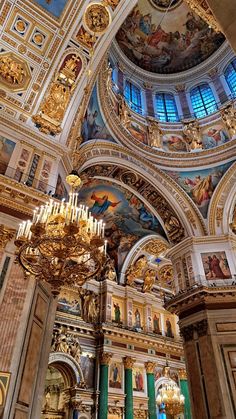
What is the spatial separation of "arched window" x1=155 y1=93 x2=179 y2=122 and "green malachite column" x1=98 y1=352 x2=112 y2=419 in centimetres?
1156

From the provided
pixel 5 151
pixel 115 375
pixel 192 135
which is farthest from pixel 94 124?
pixel 115 375

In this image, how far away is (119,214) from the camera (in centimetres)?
1552

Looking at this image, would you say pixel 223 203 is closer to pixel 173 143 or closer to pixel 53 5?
pixel 173 143

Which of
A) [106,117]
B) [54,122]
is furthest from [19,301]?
[106,117]

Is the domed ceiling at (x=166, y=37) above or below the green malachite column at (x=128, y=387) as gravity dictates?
above

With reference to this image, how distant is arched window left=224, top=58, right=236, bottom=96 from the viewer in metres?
14.8

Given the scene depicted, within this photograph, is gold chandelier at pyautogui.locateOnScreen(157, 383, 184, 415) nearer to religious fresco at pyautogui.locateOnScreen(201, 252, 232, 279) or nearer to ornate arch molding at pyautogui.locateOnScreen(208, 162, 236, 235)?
religious fresco at pyautogui.locateOnScreen(201, 252, 232, 279)

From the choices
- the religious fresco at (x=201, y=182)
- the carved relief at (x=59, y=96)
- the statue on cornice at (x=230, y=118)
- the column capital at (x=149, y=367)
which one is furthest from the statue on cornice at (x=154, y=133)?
the column capital at (x=149, y=367)

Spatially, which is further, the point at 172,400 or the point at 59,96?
the point at 172,400

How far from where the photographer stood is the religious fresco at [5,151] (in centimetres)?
760

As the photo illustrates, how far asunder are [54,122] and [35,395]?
6817 millimetres

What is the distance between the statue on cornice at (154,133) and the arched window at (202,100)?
2287mm

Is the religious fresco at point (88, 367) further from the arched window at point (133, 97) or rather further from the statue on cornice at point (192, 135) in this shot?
the arched window at point (133, 97)

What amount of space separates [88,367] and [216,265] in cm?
741
